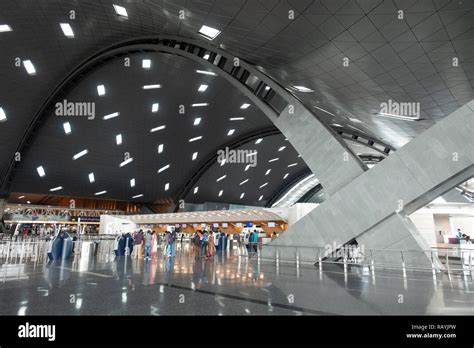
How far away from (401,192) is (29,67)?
2911 centimetres

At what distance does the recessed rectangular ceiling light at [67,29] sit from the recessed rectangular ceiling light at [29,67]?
15.6 ft

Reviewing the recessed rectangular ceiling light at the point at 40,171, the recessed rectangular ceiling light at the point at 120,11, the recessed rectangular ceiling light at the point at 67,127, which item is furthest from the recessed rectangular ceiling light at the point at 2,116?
the recessed rectangular ceiling light at the point at 120,11

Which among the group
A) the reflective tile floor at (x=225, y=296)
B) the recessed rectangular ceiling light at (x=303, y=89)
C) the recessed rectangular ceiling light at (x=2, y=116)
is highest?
the recessed rectangular ceiling light at (x=2, y=116)

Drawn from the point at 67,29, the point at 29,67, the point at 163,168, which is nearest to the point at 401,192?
the point at 67,29

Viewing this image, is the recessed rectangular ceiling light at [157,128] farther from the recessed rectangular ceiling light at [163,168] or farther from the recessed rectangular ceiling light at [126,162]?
the recessed rectangular ceiling light at [163,168]

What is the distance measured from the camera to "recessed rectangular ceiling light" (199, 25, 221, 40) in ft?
55.5

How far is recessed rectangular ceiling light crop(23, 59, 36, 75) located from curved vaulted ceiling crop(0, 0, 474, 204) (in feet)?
1.08

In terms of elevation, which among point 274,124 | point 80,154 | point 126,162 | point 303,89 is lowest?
point 274,124

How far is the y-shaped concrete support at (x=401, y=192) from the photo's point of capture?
1103 cm

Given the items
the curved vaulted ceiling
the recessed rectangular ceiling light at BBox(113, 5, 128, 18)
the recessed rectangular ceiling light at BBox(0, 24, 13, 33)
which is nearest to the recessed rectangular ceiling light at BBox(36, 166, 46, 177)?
the curved vaulted ceiling

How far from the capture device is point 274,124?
2120 centimetres

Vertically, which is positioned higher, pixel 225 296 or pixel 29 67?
pixel 29 67

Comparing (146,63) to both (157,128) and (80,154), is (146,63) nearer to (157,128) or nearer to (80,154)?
(157,128)
